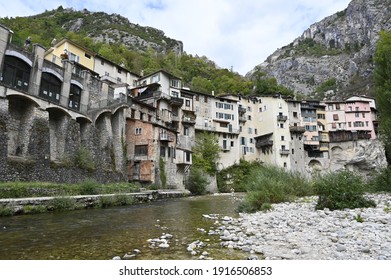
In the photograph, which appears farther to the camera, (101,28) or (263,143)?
(101,28)

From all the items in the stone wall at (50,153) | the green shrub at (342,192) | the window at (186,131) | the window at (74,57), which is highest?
the window at (74,57)

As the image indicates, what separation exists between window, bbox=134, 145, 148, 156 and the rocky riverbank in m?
27.4

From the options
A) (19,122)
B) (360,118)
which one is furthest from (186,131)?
(360,118)

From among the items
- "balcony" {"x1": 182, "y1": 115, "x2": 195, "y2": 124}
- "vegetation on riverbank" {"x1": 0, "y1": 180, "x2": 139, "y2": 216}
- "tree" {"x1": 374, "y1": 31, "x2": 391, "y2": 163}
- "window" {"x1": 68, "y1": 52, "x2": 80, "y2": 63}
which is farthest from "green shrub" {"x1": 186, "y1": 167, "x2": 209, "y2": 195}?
"window" {"x1": 68, "y1": 52, "x2": 80, "y2": 63}

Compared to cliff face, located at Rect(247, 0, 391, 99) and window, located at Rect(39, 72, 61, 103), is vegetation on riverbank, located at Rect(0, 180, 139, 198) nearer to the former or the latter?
window, located at Rect(39, 72, 61, 103)

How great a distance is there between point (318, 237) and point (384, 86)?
2130 centimetres

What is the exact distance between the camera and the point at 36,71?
→ 27359 millimetres

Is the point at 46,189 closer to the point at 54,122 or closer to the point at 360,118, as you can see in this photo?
the point at 54,122

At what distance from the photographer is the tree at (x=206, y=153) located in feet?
158

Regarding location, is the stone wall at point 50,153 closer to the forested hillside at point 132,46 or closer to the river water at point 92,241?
the river water at point 92,241

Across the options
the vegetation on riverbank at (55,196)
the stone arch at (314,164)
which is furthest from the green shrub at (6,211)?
the stone arch at (314,164)

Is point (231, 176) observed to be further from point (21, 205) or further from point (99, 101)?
point (21, 205)

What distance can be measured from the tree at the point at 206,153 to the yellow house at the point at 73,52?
24693mm
